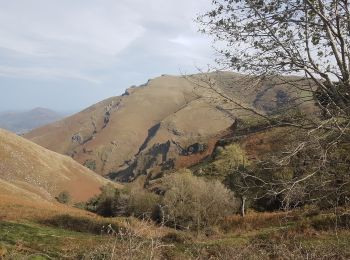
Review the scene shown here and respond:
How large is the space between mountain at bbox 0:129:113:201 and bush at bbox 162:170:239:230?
4112 centimetres

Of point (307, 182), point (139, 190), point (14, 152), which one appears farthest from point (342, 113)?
point (14, 152)

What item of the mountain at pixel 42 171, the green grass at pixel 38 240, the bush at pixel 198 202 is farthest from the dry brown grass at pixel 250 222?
the mountain at pixel 42 171

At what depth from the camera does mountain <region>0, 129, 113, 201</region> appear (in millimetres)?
72750

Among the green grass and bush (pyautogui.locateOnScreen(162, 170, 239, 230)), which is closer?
the green grass

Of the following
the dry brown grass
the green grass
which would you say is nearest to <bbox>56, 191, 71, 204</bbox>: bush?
the dry brown grass

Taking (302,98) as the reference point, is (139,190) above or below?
below

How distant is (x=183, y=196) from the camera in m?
31.7

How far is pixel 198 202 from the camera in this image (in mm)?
31078

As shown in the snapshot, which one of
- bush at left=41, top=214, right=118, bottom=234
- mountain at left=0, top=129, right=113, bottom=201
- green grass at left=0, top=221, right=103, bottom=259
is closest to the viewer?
green grass at left=0, top=221, right=103, bottom=259

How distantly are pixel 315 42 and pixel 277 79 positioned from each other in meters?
1.06

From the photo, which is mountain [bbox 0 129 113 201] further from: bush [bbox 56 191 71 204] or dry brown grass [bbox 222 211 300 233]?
dry brown grass [bbox 222 211 300 233]

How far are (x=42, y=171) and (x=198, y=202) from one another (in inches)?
2079

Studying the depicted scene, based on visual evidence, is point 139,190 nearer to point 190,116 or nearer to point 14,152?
point 14,152

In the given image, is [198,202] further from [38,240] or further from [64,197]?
[64,197]
